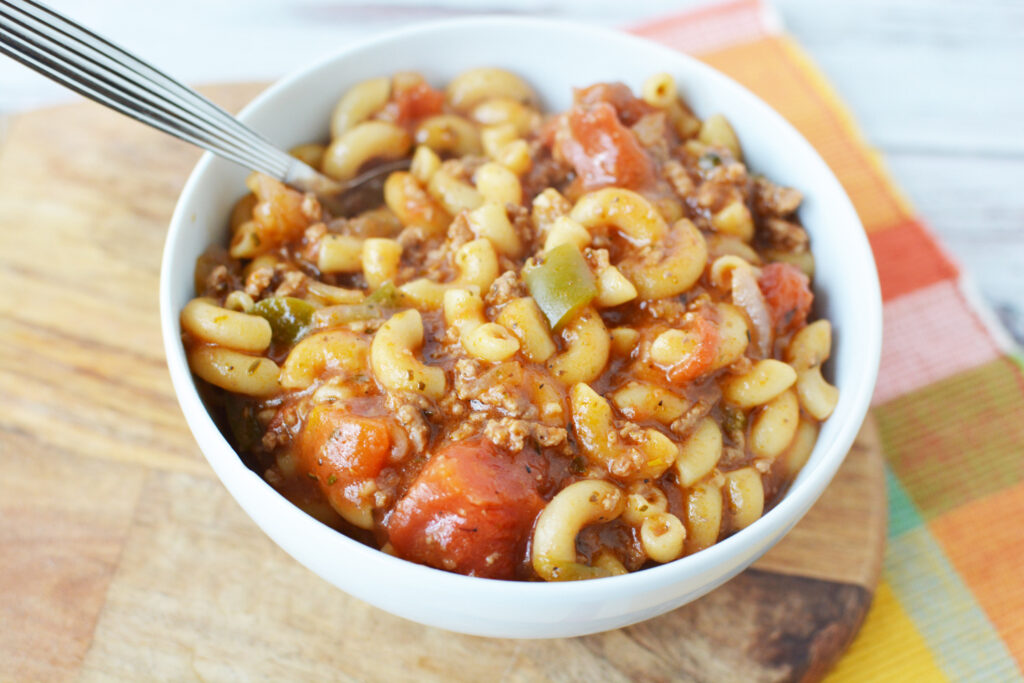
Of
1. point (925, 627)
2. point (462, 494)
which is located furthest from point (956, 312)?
point (462, 494)

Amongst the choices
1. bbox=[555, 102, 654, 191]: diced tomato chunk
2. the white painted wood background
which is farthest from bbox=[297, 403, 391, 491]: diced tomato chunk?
the white painted wood background

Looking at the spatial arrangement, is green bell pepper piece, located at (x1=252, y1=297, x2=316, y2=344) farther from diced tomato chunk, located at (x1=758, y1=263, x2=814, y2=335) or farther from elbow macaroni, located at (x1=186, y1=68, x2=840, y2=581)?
diced tomato chunk, located at (x1=758, y1=263, x2=814, y2=335)

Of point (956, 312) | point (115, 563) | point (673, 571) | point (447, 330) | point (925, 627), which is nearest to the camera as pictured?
point (673, 571)

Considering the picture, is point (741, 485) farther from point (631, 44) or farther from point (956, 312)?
point (956, 312)

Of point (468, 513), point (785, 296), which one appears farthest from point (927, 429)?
point (468, 513)

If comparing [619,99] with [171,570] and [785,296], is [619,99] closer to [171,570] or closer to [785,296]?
[785,296]

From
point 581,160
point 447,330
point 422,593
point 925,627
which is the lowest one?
point 925,627

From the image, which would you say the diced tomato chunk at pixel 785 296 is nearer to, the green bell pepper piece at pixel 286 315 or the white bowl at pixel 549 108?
the white bowl at pixel 549 108
